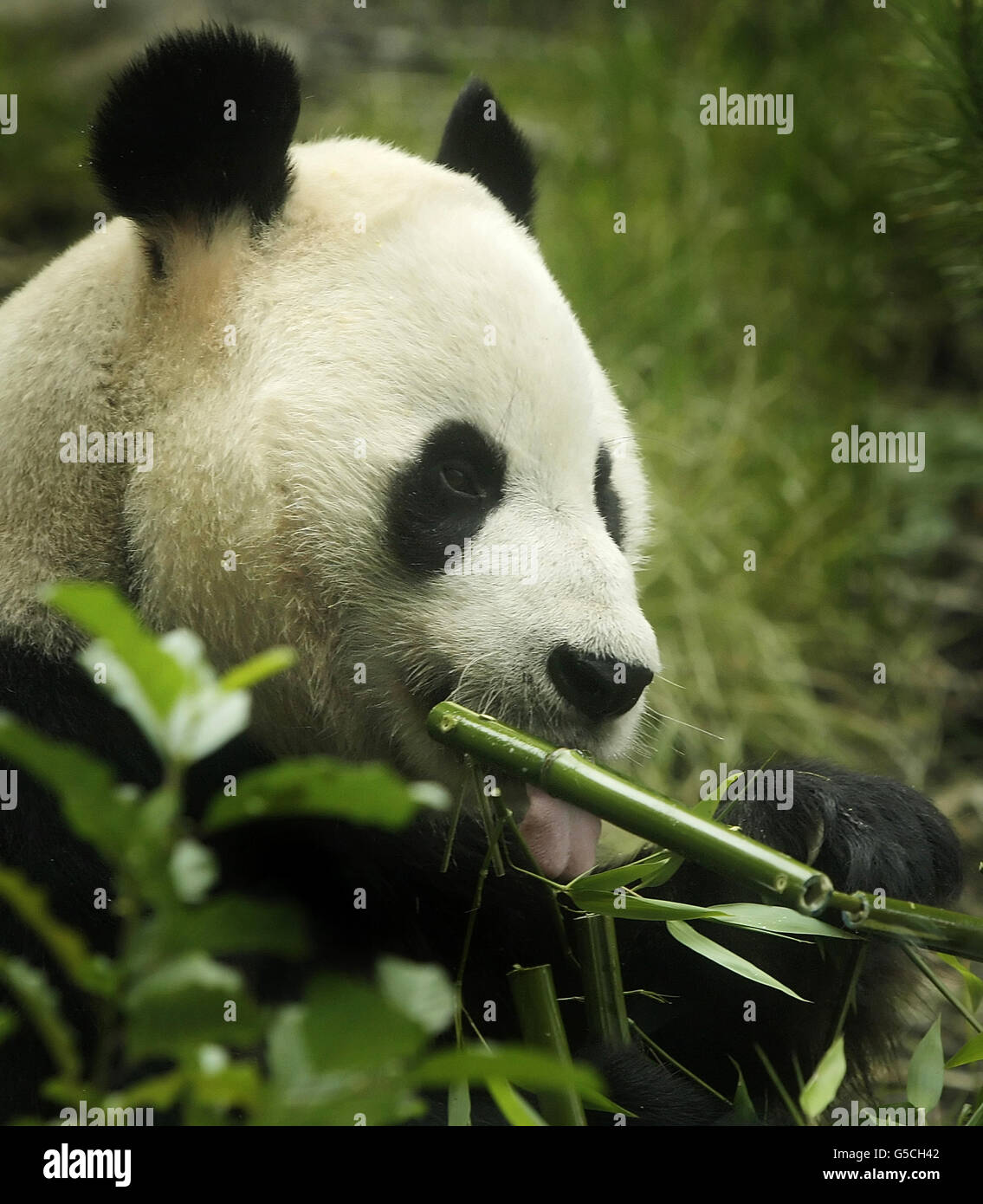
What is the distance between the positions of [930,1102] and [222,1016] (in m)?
1.33

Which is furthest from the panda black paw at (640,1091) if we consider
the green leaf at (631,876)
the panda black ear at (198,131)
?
the panda black ear at (198,131)

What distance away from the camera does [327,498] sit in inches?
74.4

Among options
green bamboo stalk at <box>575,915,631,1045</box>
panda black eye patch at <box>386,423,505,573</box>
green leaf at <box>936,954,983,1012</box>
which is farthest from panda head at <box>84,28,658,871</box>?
green leaf at <box>936,954,983,1012</box>

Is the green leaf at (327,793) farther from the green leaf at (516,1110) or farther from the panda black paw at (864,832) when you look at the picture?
the panda black paw at (864,832)

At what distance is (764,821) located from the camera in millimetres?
2115

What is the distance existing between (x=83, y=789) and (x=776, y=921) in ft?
4.06

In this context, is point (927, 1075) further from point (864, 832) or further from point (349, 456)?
point (349, 456)

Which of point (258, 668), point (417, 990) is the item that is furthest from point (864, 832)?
point (258, 668)

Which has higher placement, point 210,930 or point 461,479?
point 461,479

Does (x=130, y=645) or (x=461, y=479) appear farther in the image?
(x=461, y=479)

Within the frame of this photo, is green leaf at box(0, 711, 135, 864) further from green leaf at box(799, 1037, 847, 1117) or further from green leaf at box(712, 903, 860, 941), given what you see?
green leaf at box(712, 903, 860, 941)

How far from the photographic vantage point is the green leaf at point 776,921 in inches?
66.5

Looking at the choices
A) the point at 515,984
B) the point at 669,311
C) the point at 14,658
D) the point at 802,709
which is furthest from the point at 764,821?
the point at 669,311
